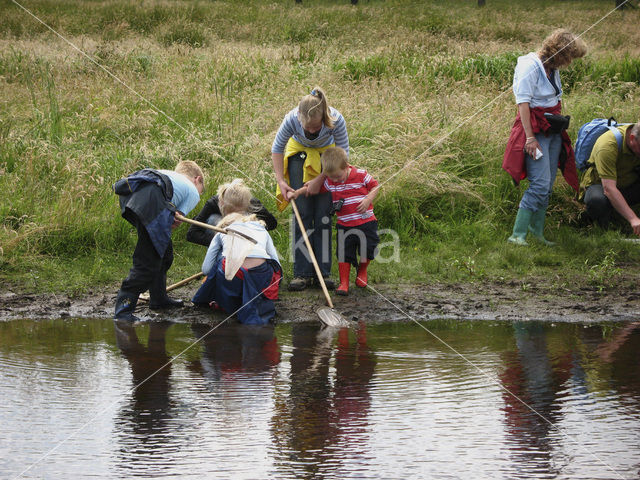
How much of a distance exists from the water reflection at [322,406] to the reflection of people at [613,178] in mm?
2891

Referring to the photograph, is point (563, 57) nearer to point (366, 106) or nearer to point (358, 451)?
point (366, 106)

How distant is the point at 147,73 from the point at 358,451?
9908 mm

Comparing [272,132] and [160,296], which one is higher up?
[272,132]

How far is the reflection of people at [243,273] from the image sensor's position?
19.2 ft

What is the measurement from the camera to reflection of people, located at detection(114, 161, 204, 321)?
5676 millimetres

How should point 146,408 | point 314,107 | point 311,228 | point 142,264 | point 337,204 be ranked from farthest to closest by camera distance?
1. point 311,228
2. point 337,204
3. point 314,107
4. point 142,264
5. point 146,408

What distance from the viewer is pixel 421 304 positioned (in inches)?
248

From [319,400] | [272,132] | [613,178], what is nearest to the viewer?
[319,400]

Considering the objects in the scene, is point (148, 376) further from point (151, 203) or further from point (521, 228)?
point (521, 228)

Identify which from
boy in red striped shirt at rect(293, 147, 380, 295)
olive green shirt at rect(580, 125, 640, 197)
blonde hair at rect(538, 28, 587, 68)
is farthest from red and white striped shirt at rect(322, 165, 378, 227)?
olive green shirt at rect(580, 125, 640, 197)

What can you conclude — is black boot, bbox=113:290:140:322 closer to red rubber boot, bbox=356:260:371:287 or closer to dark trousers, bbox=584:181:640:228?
red rubber boot, bbox=356:260:371:287

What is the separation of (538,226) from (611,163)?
942 mm

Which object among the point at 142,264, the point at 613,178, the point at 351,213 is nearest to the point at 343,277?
the point at 351,213

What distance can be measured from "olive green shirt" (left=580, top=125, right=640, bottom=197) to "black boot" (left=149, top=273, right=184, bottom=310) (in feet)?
12.9
